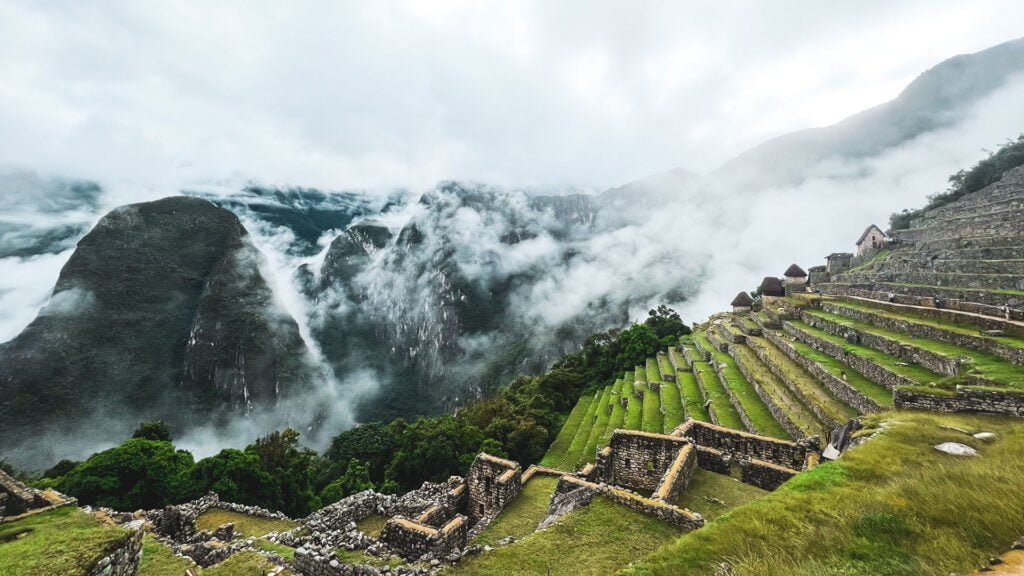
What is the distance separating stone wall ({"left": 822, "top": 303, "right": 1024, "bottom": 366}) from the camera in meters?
11.1

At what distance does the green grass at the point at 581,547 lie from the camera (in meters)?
5.69

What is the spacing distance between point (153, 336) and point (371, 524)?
115121mm

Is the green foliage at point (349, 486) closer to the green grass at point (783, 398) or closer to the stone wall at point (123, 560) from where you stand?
the stone wall at point (123, 560)

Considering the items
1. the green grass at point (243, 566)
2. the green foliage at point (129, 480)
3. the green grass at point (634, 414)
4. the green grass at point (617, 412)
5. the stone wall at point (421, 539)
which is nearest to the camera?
the stone wall at point (421, 539)

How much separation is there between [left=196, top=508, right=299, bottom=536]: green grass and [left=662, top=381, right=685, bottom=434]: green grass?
16315mm

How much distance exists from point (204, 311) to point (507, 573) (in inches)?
4633

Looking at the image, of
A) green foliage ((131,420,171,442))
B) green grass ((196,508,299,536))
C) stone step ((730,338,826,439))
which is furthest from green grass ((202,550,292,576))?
green foliage ((131,420,171,442))

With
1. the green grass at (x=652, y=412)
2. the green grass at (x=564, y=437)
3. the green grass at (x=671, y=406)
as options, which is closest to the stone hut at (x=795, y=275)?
the green grass at (x=564, y=437)

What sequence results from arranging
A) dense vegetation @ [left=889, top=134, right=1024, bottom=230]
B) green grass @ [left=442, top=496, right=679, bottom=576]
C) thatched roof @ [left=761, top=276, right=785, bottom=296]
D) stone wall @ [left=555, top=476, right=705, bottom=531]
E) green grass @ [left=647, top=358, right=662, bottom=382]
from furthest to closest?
dense vegetation @ [left=889, top=134, right=1024, bottom=230] → thatched roof @ [left=761, top=276, right=785, bottom=296] → green grass @ [left=647, top=358, right=662, bottom=382] → stone wall @ [left=555, top=476, right=705, bottom=531] → green grass @ [left=442, top=496, right=679, bottom=576]

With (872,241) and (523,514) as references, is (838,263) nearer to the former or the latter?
(872,241)

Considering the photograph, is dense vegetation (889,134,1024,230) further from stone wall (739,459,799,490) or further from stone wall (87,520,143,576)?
stone wall (87,520,143,576)

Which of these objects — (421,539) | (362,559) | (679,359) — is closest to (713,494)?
(421,539)

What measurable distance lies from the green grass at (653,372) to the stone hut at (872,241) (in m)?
35.1

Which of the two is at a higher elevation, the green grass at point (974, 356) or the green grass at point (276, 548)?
the green grass at point (974, 356)
